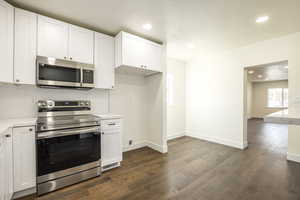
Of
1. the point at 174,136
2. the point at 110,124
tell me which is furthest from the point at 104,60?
the point at 174,136

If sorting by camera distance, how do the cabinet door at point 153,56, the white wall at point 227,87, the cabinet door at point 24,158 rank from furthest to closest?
the cabinet door at point 153,56 → the white wall at point 227,87 → the cabinet door at point 24,158

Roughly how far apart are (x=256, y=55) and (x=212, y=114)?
1920mm

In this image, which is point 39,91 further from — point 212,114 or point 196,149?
point 212,114

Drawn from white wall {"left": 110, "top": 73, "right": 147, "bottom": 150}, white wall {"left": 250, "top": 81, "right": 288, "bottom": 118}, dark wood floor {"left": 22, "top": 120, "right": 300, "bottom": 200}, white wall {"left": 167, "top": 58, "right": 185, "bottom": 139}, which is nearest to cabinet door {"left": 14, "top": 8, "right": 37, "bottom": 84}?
white wall {"left": 110, "top": 73, "right": 147, "bottom": 150}

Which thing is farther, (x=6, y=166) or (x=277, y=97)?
(x=277, y=97)

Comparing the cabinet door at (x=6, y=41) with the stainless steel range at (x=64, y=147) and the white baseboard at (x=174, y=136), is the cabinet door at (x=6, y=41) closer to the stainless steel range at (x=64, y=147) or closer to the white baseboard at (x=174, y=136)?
the stainless steel range at (x=64, y=147)

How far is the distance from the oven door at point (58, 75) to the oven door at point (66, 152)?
0.79 metres

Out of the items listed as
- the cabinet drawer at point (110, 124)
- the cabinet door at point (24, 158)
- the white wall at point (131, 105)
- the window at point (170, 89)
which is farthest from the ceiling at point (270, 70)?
the cabinet door at point (24, 158)

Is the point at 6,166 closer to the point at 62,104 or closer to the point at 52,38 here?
the point at 62,104

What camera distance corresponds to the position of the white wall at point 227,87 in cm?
290

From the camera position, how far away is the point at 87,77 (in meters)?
2.49

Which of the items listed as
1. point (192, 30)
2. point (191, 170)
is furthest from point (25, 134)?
point (192, 30)

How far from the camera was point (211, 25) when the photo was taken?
258 cm

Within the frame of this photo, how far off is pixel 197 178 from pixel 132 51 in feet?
8.60
